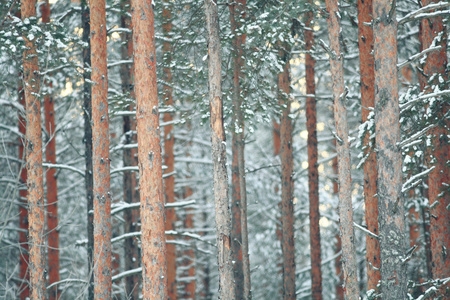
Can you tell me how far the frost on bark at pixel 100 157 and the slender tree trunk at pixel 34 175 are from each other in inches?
40.8

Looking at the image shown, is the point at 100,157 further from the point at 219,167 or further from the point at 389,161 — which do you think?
the point at 389,161

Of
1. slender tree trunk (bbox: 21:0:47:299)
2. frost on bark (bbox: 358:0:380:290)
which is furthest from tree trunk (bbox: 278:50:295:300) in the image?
slender tree trunk (bbox: 21:0:47:299)


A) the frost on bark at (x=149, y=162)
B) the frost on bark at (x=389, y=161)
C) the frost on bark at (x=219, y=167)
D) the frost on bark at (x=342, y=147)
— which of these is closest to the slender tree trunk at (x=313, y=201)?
the frost on bark at (x=342, y=147)

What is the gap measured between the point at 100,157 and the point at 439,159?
6.92 meters

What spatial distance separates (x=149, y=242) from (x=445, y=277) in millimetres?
5932

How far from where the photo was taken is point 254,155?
939 inches

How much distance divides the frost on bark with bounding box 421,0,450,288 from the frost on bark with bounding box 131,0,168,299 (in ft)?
17.6

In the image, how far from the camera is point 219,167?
26.8 feet

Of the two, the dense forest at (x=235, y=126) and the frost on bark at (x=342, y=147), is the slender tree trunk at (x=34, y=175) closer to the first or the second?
the dense forest at (x=235, y=126)

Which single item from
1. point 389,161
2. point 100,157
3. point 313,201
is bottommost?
point 313,201

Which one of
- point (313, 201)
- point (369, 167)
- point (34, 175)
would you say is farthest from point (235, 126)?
point (313, 201)

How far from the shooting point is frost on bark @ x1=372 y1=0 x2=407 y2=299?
23.6ft

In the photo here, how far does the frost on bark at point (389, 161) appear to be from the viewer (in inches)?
283

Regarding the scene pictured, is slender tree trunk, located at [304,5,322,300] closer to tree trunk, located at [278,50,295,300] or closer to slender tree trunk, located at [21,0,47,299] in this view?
tree trunk, located at [278,50,295,300]
